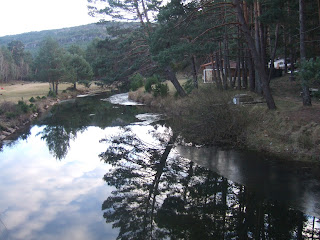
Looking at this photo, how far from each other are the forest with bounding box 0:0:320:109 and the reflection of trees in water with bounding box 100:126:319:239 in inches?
161

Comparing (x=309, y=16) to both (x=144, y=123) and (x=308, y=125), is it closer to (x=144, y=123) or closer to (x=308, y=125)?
(x=308, y=125)

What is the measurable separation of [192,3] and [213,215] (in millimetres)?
10716

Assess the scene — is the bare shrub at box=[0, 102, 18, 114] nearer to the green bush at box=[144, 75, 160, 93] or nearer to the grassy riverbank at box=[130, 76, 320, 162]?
the green bush at box=[144, 75, 160, 93]

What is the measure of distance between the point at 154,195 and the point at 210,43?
33.3ft

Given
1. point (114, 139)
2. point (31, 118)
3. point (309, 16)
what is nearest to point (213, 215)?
point (114, 139)

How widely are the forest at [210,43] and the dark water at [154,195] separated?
3614 millimetres

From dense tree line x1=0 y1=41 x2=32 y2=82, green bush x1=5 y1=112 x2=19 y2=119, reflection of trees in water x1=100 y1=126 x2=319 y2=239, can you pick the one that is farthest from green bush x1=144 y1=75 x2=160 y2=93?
dense tree line x1=0 y1=41 x2=32 y2=82

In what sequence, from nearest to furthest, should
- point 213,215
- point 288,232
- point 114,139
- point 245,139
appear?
point 288,232
point 213,215
point 245,139
point 114,139

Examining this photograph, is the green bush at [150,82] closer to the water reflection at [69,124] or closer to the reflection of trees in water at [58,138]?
the water reflection at [69,124]

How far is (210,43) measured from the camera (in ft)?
58.0

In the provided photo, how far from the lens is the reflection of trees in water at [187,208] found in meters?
7.68

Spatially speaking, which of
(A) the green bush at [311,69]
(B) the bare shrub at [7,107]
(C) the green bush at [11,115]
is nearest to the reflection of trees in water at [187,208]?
(A) the green bush at [311,69]

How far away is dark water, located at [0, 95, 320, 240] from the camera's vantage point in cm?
802

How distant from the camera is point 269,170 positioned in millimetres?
11094
